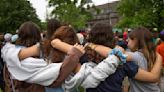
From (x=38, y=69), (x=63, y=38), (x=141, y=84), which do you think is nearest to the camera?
(x=38, y=69)

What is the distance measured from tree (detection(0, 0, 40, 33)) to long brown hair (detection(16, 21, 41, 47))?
2372 inches

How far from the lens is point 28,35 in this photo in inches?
199

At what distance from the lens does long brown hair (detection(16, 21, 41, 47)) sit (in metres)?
5.05

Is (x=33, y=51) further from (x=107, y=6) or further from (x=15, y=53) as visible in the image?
(x=107, y=6)

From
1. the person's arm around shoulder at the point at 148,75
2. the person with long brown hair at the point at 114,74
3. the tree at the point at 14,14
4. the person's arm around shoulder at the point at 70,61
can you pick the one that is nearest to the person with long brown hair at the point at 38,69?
the person's arm around shoulder at the point at 70,61

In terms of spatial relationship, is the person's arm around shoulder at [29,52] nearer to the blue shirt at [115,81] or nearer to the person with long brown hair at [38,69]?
the person with long brown hair at [38,69]

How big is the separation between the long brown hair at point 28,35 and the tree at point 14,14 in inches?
2372

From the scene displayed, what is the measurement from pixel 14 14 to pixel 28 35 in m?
62.9

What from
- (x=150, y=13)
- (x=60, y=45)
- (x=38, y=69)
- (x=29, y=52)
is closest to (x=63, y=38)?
(x=60, y=45)

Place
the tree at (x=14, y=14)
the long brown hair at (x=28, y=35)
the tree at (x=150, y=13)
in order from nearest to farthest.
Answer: the long brown hair at (x=28, y=35) < the tree at (x=150, y=13) < the tree at (x=14, y=14)

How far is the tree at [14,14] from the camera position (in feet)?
218

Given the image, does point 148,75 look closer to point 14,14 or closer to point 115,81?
point 115,81

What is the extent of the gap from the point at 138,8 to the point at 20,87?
41.0 m

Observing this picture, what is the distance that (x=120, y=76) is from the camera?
4.31 m
